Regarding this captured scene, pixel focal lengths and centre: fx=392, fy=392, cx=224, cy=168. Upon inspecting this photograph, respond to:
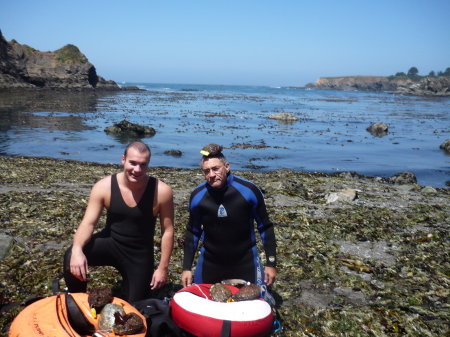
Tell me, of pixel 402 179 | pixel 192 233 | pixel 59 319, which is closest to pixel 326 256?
pixel 192 233

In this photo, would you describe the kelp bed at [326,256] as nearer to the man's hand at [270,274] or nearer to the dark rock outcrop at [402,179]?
the man's hand at [270,274]

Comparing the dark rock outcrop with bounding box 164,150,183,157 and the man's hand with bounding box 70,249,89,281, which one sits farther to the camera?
the dark rock outcrop with bounding box 164,150,183,157

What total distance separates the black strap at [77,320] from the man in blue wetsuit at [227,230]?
129 centimetres

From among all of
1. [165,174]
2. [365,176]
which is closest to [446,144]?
[365,176]

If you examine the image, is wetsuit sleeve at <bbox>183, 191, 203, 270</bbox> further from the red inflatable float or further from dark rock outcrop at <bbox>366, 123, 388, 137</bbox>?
dark rock outcrop at <bbox>366, 123, 388, 137</bbox>

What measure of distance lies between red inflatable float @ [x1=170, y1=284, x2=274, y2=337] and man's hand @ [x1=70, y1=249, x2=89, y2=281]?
1059 mm

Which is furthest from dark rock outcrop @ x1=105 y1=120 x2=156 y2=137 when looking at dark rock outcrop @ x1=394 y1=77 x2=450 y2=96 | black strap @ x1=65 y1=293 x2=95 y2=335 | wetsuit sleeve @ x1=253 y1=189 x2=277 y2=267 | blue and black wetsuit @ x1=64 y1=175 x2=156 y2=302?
dark rock outcrop @ x1=394 y1=77 x2=450 y2=96

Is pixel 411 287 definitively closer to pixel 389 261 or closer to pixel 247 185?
pixel 389 261

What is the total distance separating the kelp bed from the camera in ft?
16.7

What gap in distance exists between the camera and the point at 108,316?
3955mm

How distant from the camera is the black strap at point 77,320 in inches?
155

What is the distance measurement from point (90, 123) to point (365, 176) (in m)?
24.2

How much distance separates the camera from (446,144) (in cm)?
2589

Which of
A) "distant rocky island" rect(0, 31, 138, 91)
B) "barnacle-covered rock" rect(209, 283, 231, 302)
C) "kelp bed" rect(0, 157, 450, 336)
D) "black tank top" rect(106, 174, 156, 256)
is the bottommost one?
"kelp bed" rect(0, 157, 450, 336)
